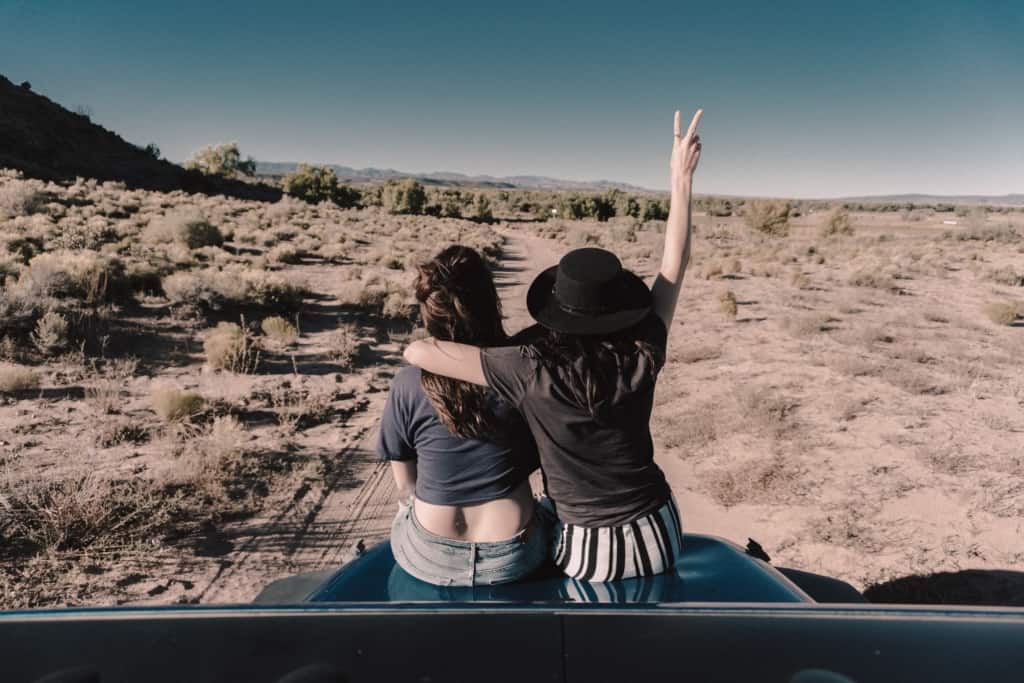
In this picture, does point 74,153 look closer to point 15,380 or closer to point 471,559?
point 15,380

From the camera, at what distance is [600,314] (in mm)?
1747

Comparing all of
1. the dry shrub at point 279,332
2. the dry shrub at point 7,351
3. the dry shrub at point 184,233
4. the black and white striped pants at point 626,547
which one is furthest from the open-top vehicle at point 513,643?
the dry shrub at point 184,233

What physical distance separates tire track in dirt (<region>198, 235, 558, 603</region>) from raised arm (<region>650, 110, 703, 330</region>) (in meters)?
2.58

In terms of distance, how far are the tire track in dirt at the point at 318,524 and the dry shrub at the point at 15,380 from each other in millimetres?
3944

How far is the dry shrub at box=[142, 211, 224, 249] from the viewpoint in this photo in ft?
58.4

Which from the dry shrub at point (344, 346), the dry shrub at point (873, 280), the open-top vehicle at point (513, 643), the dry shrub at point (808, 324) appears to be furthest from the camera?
the dry shrub at point (873, 280)

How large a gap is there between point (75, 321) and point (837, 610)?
10.7m

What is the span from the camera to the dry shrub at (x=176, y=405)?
6.16 m

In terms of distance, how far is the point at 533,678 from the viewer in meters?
1.17

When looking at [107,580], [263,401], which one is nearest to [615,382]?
[107,580]

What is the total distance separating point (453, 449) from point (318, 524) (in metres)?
3.16

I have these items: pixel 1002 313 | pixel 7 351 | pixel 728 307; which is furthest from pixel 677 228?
pixel 1002 313

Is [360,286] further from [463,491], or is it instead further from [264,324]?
[463,491]

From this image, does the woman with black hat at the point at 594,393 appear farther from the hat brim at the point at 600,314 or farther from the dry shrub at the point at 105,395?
the dry shrub at the point at 105,395
